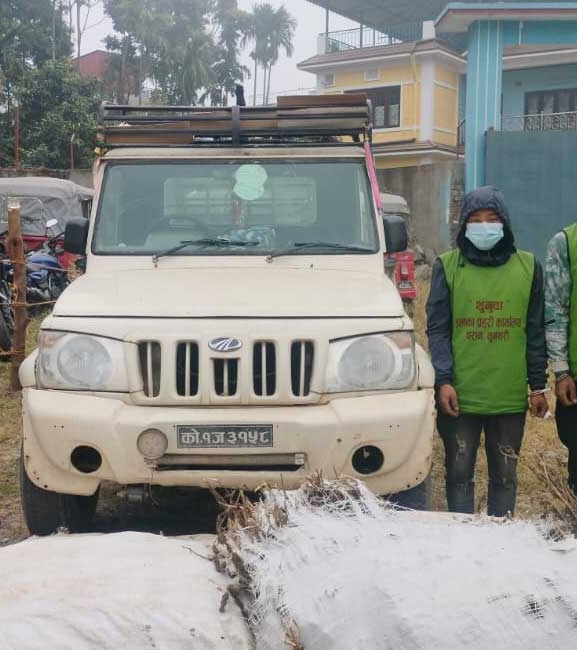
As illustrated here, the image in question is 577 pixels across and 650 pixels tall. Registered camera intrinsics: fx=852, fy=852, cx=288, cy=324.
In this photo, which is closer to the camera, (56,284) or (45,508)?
(45,508)

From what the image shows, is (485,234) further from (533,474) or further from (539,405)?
(533,474)

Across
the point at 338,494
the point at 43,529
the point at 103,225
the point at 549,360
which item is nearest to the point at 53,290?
the point at 103,225

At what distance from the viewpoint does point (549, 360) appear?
3760 millimetres

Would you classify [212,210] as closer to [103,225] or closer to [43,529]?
[103,225]

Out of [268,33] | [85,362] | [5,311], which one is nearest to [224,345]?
[85,362]

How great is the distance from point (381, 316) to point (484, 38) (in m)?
15.5

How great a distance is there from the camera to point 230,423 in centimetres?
340

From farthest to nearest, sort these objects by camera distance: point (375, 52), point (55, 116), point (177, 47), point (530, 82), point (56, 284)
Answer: point (177, 47), point (55, 116), point (375, 52), point (530, 82), point (56, 284)

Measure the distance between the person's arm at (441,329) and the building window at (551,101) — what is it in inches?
844

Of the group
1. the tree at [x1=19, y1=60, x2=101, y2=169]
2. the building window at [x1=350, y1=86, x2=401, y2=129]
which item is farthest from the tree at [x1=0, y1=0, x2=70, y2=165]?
the building window at [x1=350, y1=86, x2=401, y2=129]

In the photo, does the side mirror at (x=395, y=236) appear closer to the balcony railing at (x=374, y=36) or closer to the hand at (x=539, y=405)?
the hand at (x=539, y=405)

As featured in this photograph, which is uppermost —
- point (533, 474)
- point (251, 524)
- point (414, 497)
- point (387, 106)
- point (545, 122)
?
point (387, 106)

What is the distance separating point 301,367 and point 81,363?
2.99ft

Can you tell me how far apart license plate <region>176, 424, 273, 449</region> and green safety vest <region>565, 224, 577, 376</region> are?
1366 mm
